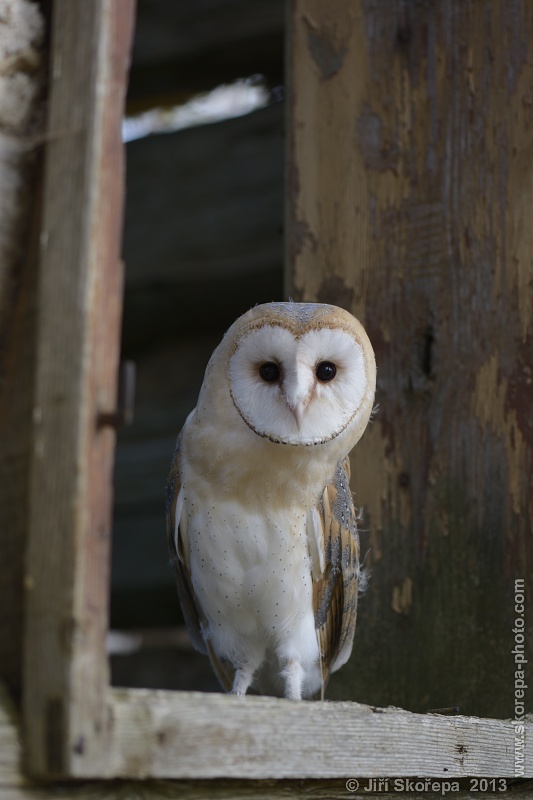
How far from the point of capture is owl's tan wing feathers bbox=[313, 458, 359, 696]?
2492 mm

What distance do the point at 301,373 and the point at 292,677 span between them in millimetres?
781

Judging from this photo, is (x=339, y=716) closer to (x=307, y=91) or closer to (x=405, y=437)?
(x=405, y=437)

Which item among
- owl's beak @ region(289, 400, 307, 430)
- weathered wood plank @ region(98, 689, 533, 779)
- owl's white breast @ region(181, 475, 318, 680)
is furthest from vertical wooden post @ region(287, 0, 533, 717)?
weathered wood plank @ region(98, 689, 533, 779)

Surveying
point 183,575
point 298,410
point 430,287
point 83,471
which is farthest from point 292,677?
point 83,471

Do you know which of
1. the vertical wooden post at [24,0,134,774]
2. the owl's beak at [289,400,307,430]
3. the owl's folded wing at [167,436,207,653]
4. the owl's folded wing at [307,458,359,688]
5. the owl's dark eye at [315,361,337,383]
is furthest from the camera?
the owl's folded wing at [167,436,207,653]

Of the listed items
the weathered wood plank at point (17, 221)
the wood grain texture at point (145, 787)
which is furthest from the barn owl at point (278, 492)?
the weathered wood plank at point (17, 221)

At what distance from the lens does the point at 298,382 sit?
7.52 feet

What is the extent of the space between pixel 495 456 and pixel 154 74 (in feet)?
7.67

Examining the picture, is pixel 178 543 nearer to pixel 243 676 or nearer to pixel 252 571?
pixel 252 571

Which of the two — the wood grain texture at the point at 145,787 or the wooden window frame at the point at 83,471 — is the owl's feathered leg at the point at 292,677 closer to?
the wood grain texture at the point at 145,787

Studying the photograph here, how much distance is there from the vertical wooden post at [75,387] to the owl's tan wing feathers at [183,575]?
1371 mm

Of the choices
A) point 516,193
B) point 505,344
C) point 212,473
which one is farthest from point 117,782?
point 516,193

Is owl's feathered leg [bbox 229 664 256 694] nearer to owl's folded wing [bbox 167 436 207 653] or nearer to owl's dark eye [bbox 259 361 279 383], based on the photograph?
owl's folded wing [bbox 167 436 207 653]

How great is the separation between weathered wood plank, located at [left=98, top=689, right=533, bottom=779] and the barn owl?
709 millimetres
